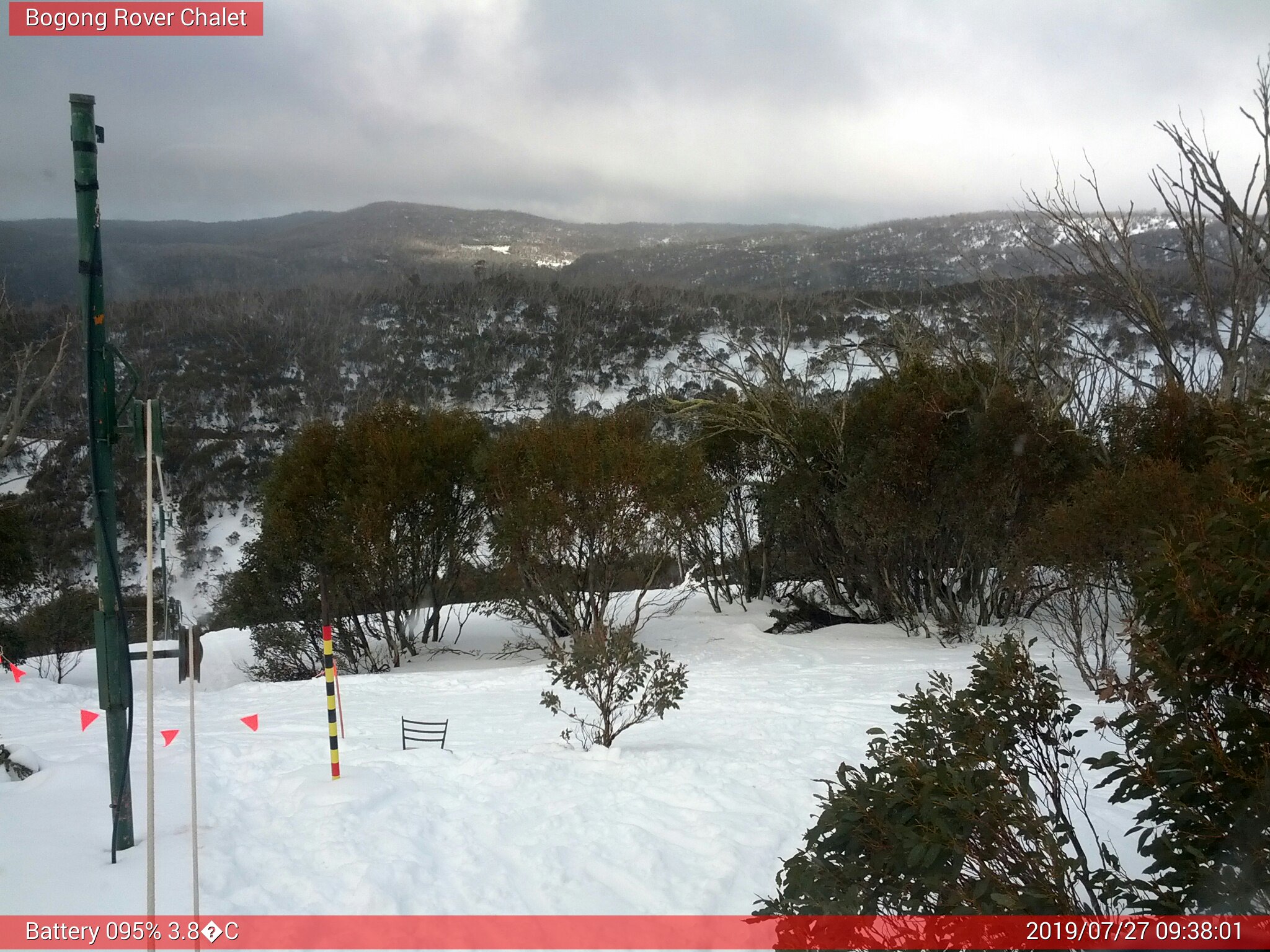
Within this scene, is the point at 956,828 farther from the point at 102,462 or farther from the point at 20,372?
the point at 20,372

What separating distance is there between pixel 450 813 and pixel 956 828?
3928 millimetres

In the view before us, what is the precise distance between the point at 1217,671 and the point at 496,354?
155 ft

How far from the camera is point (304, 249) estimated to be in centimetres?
5453

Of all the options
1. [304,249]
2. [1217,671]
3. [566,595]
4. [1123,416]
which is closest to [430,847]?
[1217,671]

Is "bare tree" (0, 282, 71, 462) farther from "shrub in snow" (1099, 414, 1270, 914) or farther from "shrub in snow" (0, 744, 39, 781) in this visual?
"shrub in snow" (1099, 414, 1270, 914)

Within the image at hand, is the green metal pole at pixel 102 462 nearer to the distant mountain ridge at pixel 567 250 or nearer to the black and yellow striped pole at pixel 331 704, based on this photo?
the black and yellow striped pole at pixel 331 704

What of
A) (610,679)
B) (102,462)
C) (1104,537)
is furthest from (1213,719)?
(1104,537)

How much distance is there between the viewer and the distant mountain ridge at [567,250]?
38438 millimetres

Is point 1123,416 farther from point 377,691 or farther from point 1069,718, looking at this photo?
point 1069,718

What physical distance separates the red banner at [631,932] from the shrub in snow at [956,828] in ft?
0.19

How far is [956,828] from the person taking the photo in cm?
246

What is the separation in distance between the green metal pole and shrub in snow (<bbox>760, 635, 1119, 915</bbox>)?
3.34 metres

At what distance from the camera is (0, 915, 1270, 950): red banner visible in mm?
2213

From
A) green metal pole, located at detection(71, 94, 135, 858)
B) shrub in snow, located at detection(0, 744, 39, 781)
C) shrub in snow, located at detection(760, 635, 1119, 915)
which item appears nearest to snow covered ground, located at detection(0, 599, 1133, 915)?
shrub in snow, located at detection(0, 744, 39, 781)
